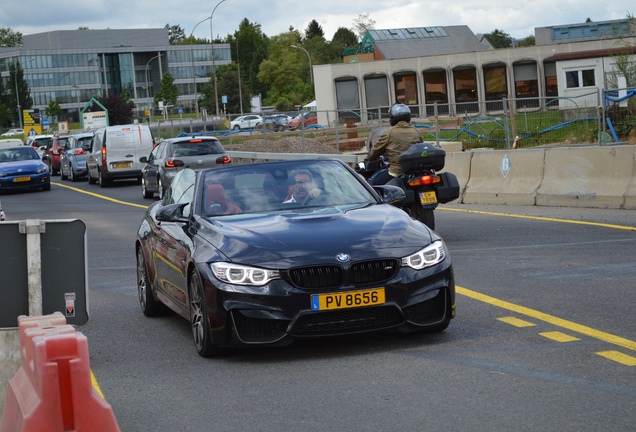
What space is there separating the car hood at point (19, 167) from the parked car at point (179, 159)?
27.9 ft

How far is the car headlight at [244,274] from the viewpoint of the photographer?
7.65 metres

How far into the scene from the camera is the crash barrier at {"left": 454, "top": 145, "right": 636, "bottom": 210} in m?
18.2

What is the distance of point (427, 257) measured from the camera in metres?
8.02

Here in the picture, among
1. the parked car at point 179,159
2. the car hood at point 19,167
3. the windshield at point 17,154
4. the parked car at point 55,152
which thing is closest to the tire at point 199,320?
the parked car at point 179,159

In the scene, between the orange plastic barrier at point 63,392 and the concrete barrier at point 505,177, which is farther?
the concrete barrier at point 505,177

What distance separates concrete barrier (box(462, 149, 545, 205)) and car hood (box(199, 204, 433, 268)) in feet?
39.0

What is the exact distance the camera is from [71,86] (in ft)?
591

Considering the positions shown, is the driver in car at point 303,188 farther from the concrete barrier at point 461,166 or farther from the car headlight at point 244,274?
the concrete barrier at point 461,166

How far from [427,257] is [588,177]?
11472mm

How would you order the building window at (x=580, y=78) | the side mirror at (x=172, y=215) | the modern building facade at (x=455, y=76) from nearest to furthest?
the side mirror at (x=172, y=215)
the building window at (x=580, y=78)
the modern building facade at (x=455, y=76)

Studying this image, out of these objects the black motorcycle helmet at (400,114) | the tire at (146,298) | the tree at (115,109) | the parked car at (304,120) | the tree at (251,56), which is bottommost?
the tire at (146,298)

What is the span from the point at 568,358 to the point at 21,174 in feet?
105

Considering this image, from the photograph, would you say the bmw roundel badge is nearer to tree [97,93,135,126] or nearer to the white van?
the white van

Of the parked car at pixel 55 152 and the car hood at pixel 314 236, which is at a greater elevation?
the parked car at pixel 55 152
